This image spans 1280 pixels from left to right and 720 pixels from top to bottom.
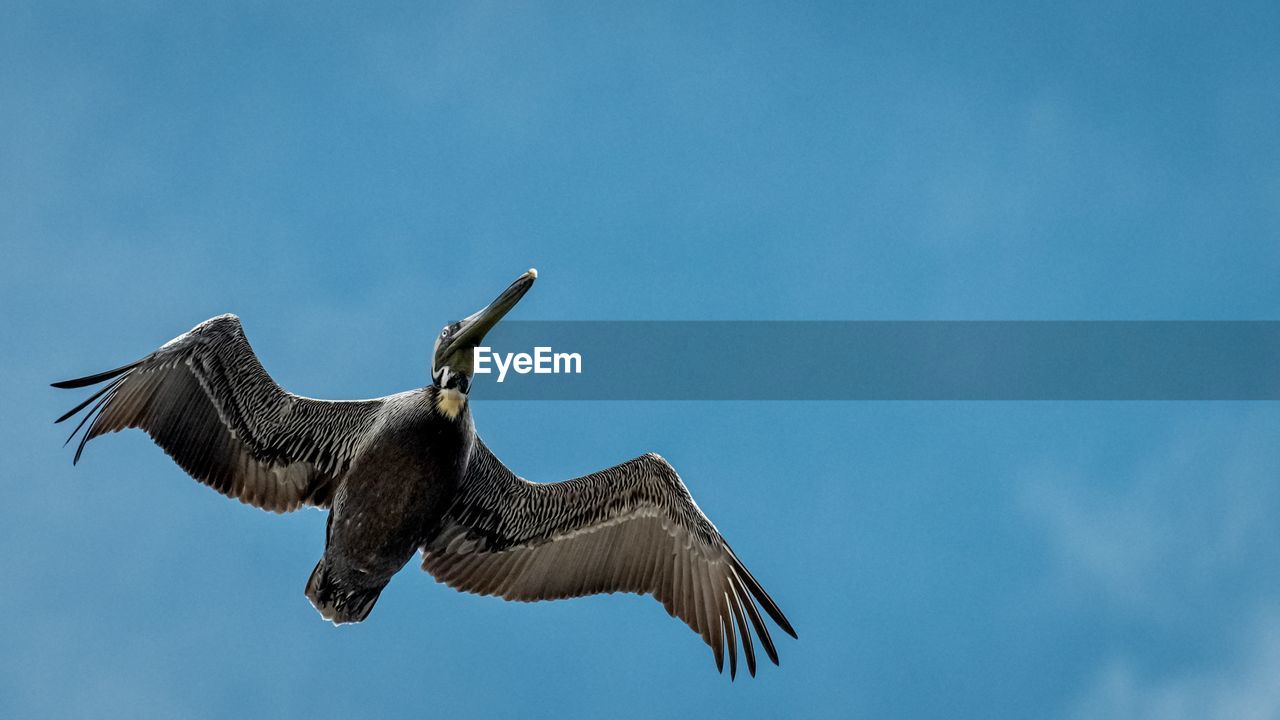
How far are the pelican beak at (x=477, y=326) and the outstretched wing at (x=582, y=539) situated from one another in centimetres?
114

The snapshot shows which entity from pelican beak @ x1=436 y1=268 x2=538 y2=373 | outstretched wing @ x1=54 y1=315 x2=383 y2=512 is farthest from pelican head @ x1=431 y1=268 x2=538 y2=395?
outstretched wing @ x1=54 y1=315 x2=383 y2=512

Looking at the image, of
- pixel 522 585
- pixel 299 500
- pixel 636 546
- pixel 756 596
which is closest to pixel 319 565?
pixel 299 500

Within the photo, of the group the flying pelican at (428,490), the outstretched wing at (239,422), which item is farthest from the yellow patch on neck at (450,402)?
the outstretched wing at (239,422)

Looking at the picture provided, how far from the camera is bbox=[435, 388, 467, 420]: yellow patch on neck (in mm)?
12734

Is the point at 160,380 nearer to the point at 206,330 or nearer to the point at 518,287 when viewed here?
the point at 206,330

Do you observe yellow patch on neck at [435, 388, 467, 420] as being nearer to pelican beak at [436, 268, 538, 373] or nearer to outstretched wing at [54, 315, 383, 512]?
pelican beak at [436, 268, 538, 373]

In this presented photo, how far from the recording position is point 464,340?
1280 cm

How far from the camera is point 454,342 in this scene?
12836 mm

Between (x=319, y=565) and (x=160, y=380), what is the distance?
2.41 m

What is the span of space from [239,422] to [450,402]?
2.32m

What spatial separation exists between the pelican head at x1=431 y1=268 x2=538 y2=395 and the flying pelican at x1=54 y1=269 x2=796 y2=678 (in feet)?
0.05

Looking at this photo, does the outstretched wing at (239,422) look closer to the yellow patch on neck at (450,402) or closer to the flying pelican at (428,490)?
the flying pelican at (428,490)

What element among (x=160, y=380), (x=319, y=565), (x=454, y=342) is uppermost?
(x=454, y=342)

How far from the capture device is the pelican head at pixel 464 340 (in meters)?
12.5
